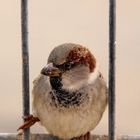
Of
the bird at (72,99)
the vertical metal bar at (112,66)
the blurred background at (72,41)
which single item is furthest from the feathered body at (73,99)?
the blurred background at (72,41)

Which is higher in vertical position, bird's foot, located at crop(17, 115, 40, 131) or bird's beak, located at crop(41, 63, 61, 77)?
bird's beak, located at crop(41, 63, 61, 77)

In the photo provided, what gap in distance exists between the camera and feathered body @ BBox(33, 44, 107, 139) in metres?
2.01

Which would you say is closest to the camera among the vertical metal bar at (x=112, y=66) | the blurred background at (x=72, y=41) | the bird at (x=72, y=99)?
the vertical metal bar at (x=112, y=66)

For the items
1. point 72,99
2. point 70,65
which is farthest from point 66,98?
point 70,65

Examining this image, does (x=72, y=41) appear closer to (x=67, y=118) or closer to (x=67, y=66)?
(x=67, y=118)

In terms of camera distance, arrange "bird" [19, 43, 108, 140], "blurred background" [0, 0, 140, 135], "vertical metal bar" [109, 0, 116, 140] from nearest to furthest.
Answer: "vertical metal bar" [109, 0, 116, 140] < "bird" [19, 43, 108, 140] < "blurred background" [0, 0, 140, 135]

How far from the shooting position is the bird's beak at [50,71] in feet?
6.11

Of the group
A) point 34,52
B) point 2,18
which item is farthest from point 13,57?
point 2,18

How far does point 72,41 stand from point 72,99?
1612 millimetres

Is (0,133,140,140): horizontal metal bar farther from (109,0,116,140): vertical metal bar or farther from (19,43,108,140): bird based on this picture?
(109,0,116,140): vertical metal bar

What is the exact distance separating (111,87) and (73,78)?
122 millimetres

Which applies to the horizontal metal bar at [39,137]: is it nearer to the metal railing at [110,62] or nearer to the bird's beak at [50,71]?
the metal railing at [110,62]

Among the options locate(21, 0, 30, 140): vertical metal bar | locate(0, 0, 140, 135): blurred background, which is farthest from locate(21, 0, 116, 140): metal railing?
locate(0, 0, 140, 135): blurred background
